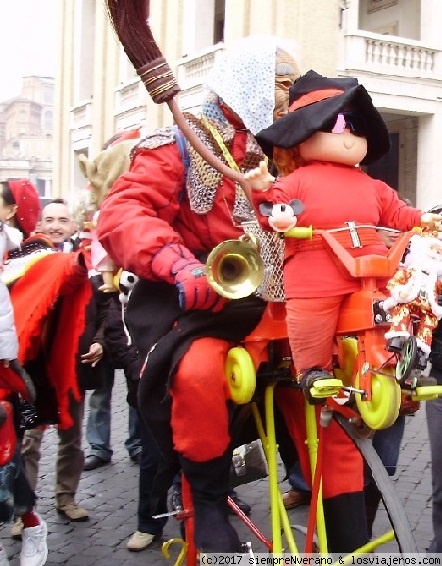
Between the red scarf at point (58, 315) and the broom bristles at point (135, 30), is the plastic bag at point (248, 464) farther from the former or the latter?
the broom bristles at point (135, 30)

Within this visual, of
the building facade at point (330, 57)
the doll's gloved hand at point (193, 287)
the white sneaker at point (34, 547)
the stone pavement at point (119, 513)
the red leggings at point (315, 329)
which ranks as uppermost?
the building facade at point (330, 57)

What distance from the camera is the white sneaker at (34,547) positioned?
360 cm

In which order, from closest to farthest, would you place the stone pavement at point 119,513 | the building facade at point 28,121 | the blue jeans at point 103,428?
the stone pavement at point 119,513 → the blue jeans at point 103,428 → the building facade at point 28,121

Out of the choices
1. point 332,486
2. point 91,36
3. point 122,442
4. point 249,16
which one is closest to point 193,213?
point 332,486

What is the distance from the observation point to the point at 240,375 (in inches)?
95.7

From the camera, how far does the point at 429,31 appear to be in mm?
14617

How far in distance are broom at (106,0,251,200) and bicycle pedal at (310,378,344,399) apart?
1.88 ft

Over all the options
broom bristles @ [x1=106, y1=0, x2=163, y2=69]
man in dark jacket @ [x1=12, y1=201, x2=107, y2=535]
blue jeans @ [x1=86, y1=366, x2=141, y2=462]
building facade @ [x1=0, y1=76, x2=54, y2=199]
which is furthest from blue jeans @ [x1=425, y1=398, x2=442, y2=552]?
building facade @ [x1=0, y1=76, x2=54, y2=199]

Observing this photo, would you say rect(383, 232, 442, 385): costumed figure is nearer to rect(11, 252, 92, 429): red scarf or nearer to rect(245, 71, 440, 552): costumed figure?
rect(245, 71, 440, 552): costumed figure

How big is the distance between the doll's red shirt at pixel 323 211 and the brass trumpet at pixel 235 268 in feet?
0.34

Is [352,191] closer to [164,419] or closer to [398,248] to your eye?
[398,248]

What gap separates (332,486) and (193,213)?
3.45 ft

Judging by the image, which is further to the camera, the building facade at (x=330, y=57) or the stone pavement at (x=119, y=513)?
the building facade at (x=330, y=57)

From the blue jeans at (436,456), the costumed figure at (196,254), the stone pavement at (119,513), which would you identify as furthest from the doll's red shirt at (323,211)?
the blue jeans at (436,456)
